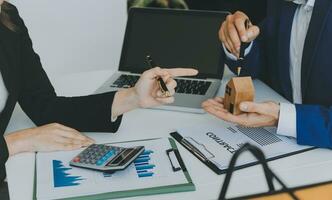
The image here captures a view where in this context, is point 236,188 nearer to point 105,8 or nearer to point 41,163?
point 41,163

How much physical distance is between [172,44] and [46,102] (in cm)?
50

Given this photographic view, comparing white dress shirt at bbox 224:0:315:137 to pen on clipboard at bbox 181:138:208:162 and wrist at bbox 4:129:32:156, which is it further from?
wrist at bbox 4:129:32:156

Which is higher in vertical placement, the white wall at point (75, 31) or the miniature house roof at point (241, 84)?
the miniature house roof at point (241, 84)

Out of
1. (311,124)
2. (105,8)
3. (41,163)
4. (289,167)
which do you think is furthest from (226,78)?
(105,8)

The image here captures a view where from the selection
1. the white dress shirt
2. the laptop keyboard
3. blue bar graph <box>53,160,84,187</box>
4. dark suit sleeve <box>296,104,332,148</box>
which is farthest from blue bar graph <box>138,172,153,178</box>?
the white dress shirt

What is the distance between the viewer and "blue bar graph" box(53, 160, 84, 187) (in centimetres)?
91

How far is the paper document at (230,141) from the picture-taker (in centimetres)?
100

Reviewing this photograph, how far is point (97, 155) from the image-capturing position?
0.99 metres

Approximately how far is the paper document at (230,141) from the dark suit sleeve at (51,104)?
22 centimetres

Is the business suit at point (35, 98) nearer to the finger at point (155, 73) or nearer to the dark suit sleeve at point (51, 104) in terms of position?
the dark suit sleeve at point (51, 104)

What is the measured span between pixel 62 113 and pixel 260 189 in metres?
0.62

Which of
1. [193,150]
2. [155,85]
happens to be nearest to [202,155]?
[193,150]

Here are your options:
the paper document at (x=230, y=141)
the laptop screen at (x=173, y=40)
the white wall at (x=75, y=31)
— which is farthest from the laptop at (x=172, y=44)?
the white wall at (x=75, y=31)

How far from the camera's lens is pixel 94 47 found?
2770 mm
